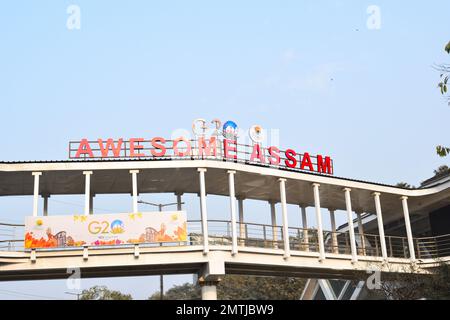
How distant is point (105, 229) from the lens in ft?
94.9

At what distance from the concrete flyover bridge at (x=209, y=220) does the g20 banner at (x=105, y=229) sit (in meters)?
0.38

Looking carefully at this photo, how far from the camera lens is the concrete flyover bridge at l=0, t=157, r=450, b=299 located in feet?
95.0

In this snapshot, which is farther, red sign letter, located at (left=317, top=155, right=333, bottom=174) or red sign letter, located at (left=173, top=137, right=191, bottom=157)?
red sign letter, located at (left=317, top=155, right=333, bottom=174)

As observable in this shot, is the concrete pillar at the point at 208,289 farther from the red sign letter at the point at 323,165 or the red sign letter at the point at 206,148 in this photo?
the red sign letter at the point at 323,165

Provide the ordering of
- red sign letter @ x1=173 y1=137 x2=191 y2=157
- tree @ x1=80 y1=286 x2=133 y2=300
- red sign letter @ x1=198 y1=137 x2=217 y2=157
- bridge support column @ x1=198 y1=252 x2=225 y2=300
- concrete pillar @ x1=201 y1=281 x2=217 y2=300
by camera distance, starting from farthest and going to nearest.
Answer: tree @ x1=80 y1=286 x2=133 y2=300
red sign letter @ x1=198 y1=137 x2=217 y2=157
red sign letter @ x1=173 y1=137 x2=191 y2=157
concrete pillar @ x1=201 y1=281 x2=217 y2=300
bridge support column @ x1=198 y1=252 x2=225 y2=300

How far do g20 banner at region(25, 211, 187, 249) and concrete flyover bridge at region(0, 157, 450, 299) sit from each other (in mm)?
378

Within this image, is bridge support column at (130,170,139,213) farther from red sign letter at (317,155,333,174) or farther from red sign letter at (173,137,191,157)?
red sign letter at (317,155,333,174)

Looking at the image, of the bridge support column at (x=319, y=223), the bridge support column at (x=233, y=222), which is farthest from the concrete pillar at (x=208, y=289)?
the bridge support column at (x=319, y=223)

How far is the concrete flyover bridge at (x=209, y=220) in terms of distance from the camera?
2895cm

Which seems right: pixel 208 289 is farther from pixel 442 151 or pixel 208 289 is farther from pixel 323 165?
pixel 442 151

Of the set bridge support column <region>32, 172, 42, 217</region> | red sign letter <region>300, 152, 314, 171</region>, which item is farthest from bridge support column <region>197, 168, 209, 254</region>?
bridge support column <region>32, 172, 42, 217</region>

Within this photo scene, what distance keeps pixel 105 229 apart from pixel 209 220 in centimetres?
479

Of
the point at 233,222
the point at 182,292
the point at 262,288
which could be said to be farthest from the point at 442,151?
the point at 182,292
